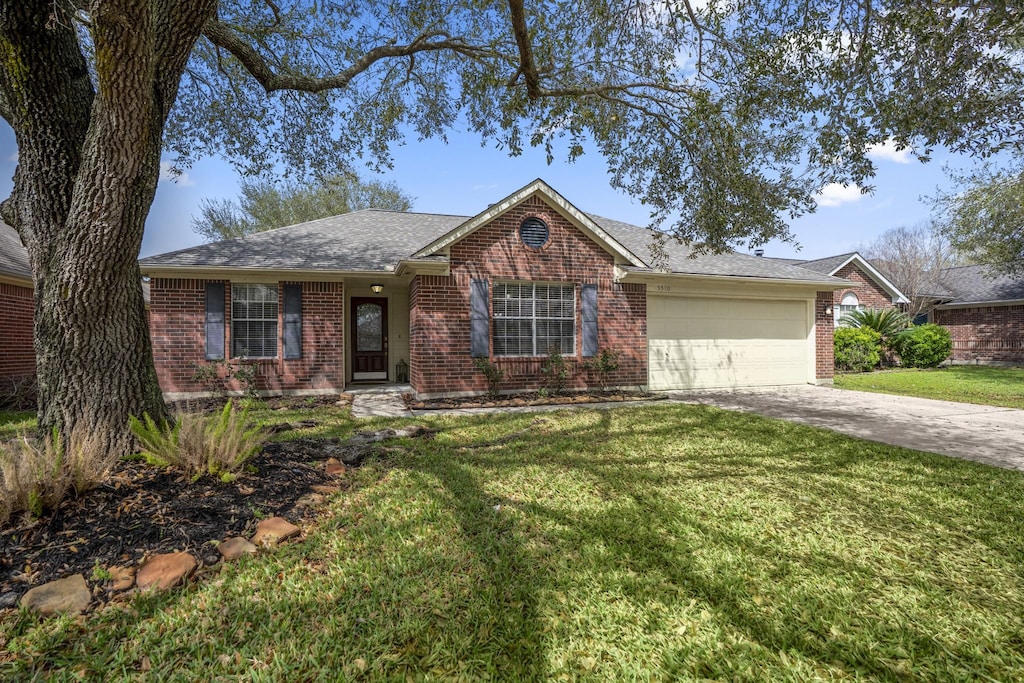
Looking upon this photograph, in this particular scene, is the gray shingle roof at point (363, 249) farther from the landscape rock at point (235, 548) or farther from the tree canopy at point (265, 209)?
the tree canopy at point (265, 209)

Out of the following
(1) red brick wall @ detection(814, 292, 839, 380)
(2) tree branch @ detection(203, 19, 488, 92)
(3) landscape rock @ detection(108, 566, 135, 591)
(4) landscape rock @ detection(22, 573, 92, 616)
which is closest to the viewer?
(4) landscape rock @ detection(22, 573, 92, 616)

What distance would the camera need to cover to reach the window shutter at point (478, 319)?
392 inches

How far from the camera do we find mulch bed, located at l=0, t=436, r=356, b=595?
2.83m

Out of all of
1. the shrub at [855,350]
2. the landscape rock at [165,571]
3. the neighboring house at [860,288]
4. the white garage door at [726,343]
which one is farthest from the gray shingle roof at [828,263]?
the landscape rock at [165,571]

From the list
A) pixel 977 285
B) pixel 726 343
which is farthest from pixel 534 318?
pixel 977 285

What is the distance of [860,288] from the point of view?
20781 mm

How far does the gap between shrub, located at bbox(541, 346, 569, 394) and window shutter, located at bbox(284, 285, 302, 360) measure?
5.60m

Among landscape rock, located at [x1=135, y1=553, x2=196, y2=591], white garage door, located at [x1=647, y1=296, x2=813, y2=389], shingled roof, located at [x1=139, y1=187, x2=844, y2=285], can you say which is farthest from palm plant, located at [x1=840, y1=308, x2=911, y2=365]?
landscape rock, located at [x1=135, y1=553, x2=196, y2=591]

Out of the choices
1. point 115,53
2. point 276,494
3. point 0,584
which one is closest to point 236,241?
point 115,53

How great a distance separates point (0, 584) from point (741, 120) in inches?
363

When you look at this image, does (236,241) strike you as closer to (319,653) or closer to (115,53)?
(115,53)

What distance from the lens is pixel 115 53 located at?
137 inches

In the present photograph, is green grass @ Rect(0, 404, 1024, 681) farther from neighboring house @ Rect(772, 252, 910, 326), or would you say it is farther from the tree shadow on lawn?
neighboring house @ Rect(772, 252, 910, 326)

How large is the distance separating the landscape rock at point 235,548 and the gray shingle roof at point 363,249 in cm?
797
